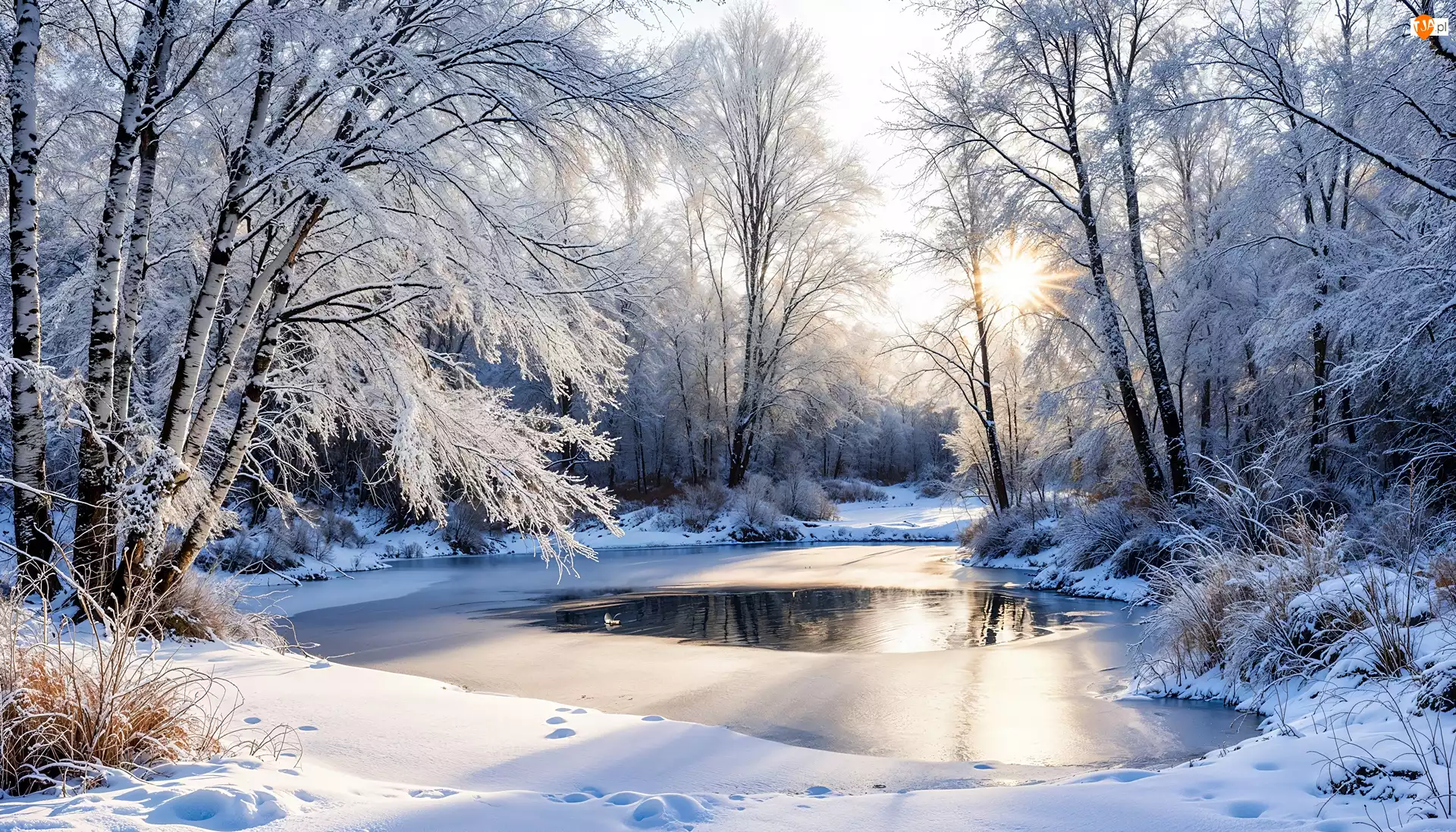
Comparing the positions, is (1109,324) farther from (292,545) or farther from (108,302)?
(292,545)

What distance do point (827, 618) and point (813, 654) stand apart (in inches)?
96.4

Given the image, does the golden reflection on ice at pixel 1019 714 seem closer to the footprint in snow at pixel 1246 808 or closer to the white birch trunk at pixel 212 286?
the footprint in snow at pixel 1246 808

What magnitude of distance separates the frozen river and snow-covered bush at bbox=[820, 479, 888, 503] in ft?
74.9

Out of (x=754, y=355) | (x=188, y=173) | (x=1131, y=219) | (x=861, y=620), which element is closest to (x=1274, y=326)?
(x=1131, y=219)

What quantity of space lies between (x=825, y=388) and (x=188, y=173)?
2165cm

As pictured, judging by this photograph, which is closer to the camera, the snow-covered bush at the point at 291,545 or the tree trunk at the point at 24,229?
the tree trunk at the point at 24,229

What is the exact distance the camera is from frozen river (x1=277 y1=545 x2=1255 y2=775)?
472 cm

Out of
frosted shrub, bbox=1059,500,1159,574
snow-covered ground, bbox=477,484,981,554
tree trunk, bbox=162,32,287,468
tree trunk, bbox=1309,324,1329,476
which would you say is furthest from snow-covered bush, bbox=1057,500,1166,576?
tree trunk, bbox=162,32,287,468

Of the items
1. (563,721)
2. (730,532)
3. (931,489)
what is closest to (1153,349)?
(563,721)

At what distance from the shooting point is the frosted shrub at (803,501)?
26484 mm

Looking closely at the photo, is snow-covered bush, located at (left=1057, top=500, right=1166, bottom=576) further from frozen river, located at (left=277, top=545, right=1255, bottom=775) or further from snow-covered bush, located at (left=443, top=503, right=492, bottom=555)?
snow-covered bush, located at (left=443, top=503, right=492, bottom=555)

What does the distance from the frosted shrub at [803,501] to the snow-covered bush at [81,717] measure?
23329 mm

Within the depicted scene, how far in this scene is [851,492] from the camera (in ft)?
128

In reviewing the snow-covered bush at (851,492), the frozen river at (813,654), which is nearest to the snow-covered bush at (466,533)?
the frozen river at (813,654)
